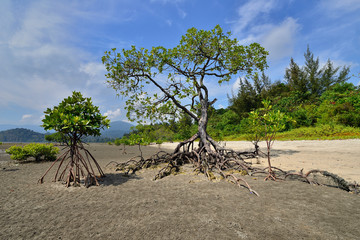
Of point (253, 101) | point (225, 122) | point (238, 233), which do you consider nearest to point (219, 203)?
point (238, 233)

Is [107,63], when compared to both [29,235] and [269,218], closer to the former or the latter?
[29,235]

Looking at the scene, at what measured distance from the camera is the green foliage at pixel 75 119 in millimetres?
5199

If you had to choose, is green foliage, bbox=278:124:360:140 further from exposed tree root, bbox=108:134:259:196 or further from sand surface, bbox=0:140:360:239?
sand surface, bbox=0:140:360:239

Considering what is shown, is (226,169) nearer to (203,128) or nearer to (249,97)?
(203,128)

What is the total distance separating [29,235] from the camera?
292 centimetres

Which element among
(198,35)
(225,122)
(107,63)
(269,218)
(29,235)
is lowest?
(269,218)

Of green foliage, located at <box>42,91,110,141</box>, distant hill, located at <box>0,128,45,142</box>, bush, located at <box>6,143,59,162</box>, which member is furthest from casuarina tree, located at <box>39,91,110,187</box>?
distant hill, located at <box>0,128,45,142</box>

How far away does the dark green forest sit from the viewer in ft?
37.1

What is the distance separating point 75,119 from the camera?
519 centimetres

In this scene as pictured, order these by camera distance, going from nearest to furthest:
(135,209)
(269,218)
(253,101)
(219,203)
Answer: (269,218), (135,209), (219,203), (253,101)

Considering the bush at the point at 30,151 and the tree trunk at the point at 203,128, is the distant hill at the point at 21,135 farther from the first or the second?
the tree trunk at the point at 203,128

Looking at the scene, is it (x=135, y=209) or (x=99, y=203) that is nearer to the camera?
(x=135, y=209)

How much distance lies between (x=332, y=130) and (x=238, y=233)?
19620 mm

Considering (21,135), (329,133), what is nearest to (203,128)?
(329,133)
